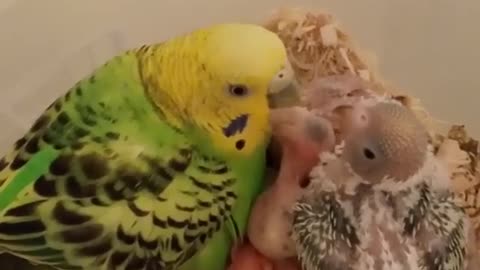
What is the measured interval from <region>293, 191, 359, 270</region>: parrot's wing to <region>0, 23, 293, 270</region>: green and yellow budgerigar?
0.06 m

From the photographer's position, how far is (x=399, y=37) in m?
1.12

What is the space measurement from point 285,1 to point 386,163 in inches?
17.6

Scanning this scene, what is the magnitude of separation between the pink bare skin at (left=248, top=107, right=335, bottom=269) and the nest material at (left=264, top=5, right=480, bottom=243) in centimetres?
11

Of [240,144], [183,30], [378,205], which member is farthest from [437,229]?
[183,30]

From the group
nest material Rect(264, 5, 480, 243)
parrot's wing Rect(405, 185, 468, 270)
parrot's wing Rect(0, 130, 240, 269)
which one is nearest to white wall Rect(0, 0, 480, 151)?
nest material Rect(264, 5, 480, 243)

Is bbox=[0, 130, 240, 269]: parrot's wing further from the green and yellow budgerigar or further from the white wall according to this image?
the white wall

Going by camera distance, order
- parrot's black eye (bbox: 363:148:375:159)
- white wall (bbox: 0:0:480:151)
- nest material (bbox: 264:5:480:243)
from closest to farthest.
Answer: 1. parrot's black eye (bbox: 363:148:375:159)
2. nest material (bbox: 264:5:480:243)
3. white wall (bbox: 0:0:480:151)

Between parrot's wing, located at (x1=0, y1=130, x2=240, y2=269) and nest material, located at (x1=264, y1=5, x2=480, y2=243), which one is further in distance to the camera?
nest material, located at (x1=264, y1=5, x2=480, y2=243)

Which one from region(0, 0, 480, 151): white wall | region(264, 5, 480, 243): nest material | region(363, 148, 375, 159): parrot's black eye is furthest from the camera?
region(0, 0, 480, 151): white wall

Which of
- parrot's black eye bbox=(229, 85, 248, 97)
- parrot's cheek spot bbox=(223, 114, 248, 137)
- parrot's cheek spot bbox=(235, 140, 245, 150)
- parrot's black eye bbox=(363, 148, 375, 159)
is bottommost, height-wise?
parrot's cheek spot bbox=(235, 140, 245, 150)

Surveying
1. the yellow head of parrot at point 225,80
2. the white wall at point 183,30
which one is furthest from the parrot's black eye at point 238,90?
the white wall at point 183,30

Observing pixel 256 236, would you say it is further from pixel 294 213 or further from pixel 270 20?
pixel 270 20

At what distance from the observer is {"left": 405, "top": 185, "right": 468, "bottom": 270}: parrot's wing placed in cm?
70

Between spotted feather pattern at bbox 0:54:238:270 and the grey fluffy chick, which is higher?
spotted feather pattern at bbox 0:54:238:270
